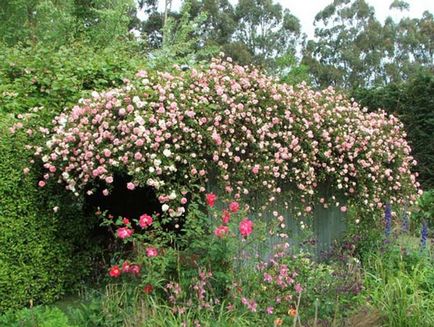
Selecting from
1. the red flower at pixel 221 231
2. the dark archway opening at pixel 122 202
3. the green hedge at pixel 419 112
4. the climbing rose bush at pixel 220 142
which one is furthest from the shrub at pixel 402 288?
the green hedge at pixel 419 112

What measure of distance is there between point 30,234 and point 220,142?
1830 mm

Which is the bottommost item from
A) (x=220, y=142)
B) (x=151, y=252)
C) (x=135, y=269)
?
(x=135, y=269)

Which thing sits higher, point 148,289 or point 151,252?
point 151,252

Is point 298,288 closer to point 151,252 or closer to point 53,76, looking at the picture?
point 151,252

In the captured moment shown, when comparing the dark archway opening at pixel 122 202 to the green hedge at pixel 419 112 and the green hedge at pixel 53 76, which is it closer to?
the green hedge at pixel 53 76

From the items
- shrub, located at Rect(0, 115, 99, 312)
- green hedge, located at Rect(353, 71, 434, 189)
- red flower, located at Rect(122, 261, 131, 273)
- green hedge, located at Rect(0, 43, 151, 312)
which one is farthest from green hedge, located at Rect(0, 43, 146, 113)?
green hedge, located at Rect(353, 71, 434, 189)

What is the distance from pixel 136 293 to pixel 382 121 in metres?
4.42

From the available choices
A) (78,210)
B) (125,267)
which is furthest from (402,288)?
(78,210)

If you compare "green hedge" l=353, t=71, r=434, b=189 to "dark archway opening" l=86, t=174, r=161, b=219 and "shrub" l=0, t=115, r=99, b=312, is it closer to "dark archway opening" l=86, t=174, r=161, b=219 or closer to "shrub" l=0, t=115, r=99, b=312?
"dark archway opening" l=86, t=174, r=161, b=219

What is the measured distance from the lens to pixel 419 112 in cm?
1246

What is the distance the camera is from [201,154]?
17.1 ft

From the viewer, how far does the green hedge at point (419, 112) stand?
12055mm

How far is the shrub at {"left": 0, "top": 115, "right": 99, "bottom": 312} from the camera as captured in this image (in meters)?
4.86

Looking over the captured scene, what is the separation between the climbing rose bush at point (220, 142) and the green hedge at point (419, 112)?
17.8 ft
